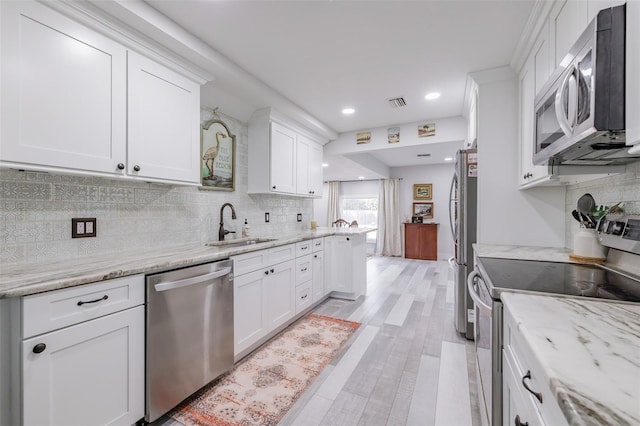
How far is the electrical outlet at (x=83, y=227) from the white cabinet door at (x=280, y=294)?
129cm

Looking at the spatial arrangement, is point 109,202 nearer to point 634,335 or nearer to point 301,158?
point 301,158

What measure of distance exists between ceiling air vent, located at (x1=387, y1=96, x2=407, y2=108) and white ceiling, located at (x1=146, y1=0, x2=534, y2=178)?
0.09m

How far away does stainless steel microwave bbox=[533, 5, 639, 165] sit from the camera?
87 cm

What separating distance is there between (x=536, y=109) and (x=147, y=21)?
2.30 m

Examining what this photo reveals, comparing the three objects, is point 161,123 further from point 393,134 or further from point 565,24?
point 393,134

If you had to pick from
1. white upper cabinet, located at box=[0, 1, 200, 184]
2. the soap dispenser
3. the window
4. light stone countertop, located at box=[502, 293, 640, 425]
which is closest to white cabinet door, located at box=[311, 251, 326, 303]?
the soap dispenser

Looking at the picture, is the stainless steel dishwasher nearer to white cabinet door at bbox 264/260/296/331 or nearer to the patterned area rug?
the patterned area rug

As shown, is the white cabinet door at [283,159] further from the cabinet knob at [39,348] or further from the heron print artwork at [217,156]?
the cabinet knob at [39,348]

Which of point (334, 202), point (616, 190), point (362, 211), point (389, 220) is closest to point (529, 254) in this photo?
point (616, 190)

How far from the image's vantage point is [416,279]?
4.79 m

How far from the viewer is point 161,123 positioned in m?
1.90

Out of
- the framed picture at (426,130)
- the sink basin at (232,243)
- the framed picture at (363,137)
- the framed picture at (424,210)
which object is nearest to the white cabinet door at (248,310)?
the sink basin at (232,243)

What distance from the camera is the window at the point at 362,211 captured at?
26.3 ft

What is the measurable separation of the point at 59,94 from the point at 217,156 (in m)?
1.39
